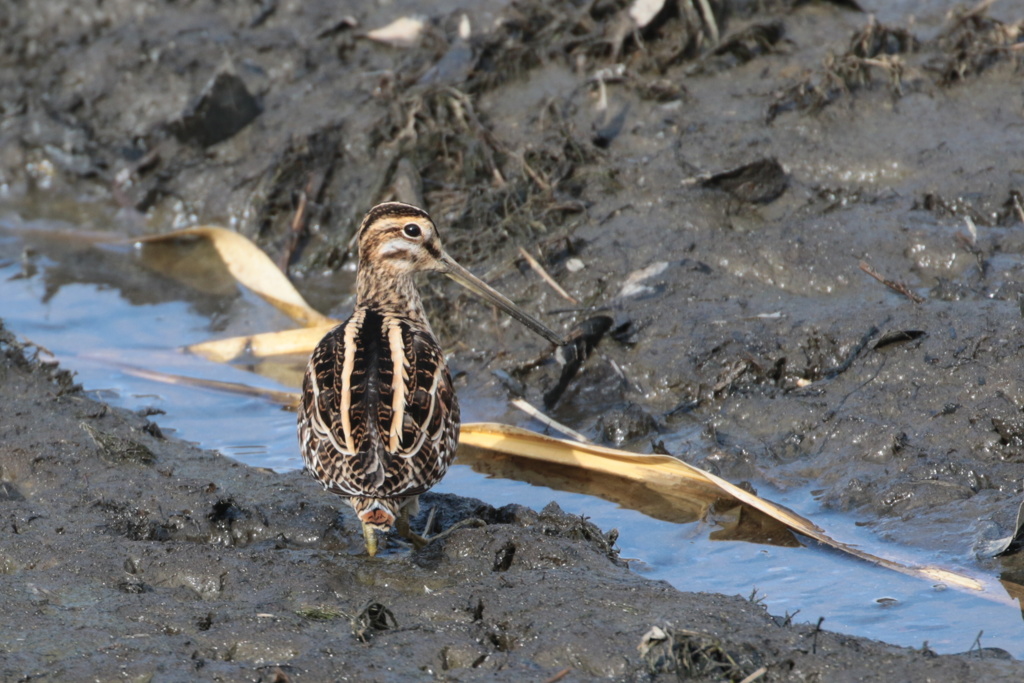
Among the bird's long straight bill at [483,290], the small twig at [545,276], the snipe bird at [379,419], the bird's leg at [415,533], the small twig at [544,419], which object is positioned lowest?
the small twig at [544,419]

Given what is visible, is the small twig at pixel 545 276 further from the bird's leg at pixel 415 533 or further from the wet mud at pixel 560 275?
the bird's leg at pixel 415 533

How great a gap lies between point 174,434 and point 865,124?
13.5ft

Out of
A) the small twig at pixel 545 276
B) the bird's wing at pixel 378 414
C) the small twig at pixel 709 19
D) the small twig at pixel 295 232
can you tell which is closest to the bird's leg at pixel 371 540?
the bird's wing at pixel 378 414

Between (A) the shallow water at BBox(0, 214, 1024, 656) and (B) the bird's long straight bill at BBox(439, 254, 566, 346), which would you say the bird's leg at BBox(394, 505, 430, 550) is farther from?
(B) the bird's long straight bill at BBox(439, 254, 566, 346)

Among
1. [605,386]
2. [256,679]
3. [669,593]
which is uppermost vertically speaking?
[256,679]

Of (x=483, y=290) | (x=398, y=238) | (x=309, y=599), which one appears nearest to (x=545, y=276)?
(x=483, y=290)

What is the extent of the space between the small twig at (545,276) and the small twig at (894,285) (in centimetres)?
144

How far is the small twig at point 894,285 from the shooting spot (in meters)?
5.75

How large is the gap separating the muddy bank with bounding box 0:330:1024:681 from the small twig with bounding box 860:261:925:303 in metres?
2.29

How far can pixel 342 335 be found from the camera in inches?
177

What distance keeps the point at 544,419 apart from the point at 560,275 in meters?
1.03

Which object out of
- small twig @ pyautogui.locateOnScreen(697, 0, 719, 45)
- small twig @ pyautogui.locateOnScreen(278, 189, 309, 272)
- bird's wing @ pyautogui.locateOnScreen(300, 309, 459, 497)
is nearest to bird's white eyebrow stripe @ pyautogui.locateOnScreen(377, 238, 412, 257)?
bird's wing @ pyautogui.locateOnScreen(300, 309, 459, 497)

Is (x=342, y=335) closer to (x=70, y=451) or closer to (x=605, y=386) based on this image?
(x=70, y=451)

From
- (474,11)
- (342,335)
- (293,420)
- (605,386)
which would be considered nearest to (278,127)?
(474,11)
